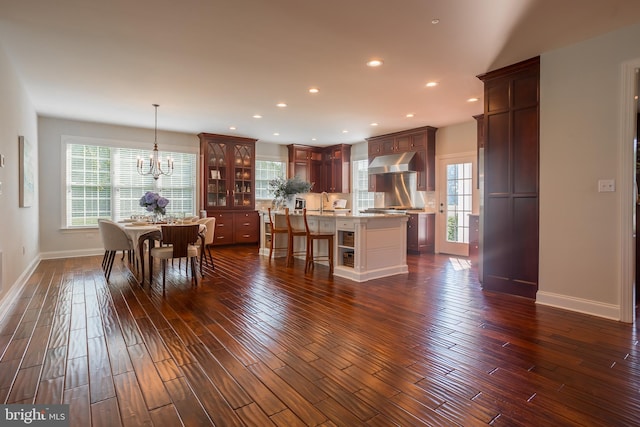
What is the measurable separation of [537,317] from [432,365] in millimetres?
1601

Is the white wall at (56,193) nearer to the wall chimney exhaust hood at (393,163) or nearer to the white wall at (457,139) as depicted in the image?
the wall chimney exhaust hood at (393,163)

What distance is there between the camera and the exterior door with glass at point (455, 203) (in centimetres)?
668

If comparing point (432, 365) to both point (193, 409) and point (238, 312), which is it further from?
point (238, 312)

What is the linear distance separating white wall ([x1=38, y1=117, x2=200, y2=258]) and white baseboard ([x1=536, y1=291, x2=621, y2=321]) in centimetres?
765

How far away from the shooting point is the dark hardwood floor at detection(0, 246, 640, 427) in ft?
5.65

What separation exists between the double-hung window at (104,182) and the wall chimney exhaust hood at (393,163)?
4583 mm

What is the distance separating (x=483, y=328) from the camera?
2.86 m

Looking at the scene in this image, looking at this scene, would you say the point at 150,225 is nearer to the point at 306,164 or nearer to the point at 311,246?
Answer: the point at 311,246

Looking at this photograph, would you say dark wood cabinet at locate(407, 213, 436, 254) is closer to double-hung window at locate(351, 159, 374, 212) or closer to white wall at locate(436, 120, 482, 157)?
white wall at locate(436, 120, 482, 157)

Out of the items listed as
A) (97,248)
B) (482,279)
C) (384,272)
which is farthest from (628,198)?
(97,248)

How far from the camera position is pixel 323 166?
381 inches

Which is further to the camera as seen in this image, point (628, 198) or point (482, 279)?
point (482, 279)

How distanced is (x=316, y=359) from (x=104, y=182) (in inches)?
260

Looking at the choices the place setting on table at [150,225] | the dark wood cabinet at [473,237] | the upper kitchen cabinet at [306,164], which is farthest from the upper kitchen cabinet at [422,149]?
the place setting on table at [150,225]
